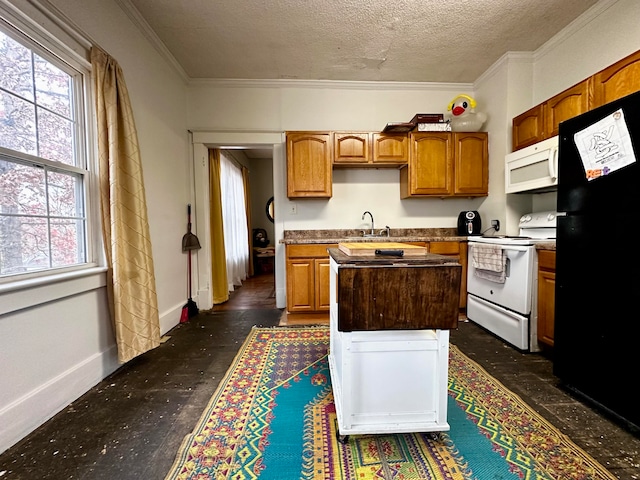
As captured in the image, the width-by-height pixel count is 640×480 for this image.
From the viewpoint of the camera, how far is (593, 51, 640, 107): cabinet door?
68.4 inches

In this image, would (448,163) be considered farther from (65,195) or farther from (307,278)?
(65,195)

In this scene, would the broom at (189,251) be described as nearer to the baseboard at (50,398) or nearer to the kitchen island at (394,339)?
the baseboard at (50,398)

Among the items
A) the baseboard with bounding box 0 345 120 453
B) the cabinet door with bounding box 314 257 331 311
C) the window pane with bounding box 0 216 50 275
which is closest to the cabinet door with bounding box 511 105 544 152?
the cabinet door with bounding box 314 257 331 311

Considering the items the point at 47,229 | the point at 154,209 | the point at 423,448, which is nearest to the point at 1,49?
the point at 47,229

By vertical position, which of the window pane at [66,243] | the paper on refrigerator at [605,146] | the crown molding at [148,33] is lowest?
the window pane at [66,243]

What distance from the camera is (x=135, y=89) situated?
2230 millimetres

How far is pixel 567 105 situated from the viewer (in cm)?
220

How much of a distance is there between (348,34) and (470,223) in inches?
91.8

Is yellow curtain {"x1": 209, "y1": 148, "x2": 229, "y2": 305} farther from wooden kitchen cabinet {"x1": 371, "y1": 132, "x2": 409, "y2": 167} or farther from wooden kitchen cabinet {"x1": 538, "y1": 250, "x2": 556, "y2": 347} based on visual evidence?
wooden kitchen cabinet {"x1": 538, "y1": 250, "x2": 556, "y2": 347}

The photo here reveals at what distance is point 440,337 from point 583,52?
113 inches

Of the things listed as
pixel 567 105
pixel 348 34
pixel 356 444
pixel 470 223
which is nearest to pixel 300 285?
pixel 356 444

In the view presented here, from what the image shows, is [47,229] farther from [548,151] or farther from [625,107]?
[548,151]

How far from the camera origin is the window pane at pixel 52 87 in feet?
4.87

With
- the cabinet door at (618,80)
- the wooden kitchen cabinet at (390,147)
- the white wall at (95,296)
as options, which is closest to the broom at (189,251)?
the white wall at (95,296)
